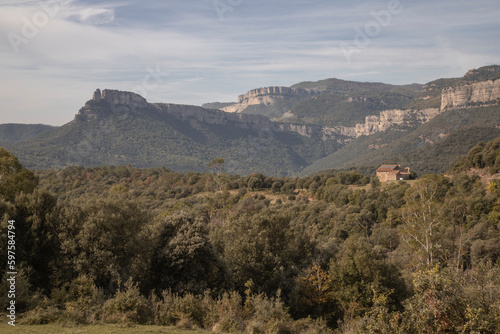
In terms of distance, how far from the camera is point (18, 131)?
178 meters

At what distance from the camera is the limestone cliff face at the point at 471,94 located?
15100 centimetres

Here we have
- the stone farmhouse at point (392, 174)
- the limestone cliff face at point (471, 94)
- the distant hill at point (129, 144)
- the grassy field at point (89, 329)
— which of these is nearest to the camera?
the grassy field at point (89, 329)

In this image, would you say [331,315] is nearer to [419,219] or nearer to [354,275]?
[354,275]

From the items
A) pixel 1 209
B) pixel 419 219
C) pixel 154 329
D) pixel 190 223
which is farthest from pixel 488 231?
pixel 1 209

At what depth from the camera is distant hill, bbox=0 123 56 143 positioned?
6777 inches

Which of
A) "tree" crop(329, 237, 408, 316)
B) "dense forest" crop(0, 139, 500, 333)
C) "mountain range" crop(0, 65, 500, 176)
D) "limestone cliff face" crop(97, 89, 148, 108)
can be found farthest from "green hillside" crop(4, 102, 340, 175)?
"tree" crop(329, 237, 408, 316)

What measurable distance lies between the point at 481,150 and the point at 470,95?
13501cm

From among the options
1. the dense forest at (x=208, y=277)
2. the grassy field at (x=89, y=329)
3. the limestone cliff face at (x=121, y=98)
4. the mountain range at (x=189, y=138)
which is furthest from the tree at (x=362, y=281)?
the limestone cliff face at (x=121, y=98)

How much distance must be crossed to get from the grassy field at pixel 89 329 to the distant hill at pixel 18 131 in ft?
619

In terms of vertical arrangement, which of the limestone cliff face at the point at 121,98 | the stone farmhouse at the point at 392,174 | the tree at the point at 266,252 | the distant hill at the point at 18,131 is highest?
the limestone cliff face at the point at 121,98

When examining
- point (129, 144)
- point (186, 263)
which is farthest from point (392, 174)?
point (129, 144)

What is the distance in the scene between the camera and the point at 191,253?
1543 centimetres

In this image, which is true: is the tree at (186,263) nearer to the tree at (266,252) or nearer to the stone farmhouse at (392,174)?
the tree at (266,252)

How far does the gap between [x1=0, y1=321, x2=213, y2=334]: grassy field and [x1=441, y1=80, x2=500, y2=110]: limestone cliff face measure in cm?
16875
